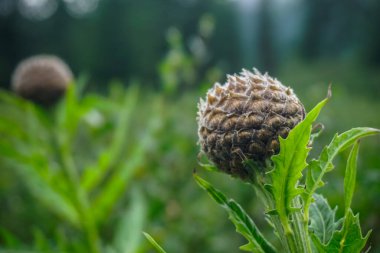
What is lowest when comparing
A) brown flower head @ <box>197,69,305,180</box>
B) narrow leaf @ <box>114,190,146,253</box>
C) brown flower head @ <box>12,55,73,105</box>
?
narrow leaf @ <box>114,190,146,253</box>

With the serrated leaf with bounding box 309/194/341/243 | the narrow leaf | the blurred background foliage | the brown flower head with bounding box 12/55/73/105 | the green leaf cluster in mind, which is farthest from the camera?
the brown flower head with bounding box 12/55/73/105

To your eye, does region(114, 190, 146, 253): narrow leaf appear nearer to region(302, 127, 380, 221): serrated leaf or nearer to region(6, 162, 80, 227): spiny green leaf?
region(6, 162, 80, 227): spiny green leaf

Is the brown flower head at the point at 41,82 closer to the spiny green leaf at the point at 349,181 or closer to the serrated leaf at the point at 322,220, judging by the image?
the serrated leaf at the point at 322,220

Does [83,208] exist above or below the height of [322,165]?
below

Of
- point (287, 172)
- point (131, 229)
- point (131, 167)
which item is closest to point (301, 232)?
point (287, 172)

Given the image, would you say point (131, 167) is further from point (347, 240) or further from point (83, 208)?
point (347, 240)

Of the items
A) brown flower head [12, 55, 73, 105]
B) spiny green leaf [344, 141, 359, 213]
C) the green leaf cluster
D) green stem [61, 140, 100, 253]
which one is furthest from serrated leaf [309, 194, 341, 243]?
brown flower head [12, 55, 73, 105]
